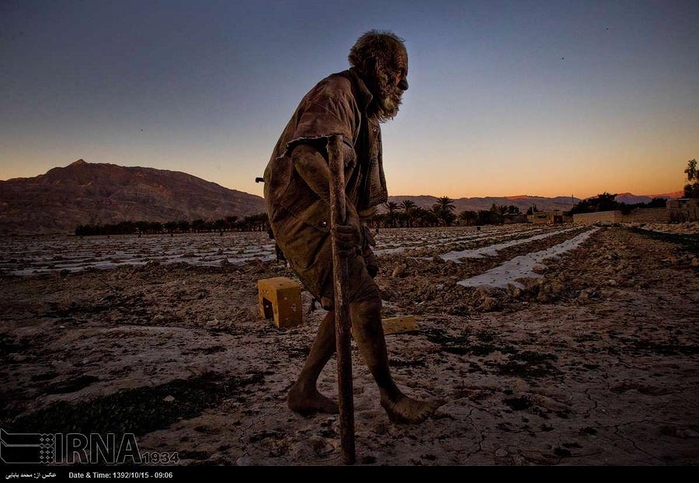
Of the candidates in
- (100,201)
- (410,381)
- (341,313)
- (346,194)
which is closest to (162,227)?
(410,381)

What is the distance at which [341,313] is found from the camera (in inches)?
52.1

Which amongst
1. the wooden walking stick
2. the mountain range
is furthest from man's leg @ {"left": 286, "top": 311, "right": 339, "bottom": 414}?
the mountain range

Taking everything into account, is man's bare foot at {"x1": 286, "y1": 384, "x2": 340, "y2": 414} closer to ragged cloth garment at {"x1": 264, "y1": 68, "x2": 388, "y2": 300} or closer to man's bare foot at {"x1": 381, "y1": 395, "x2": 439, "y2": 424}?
man's bare foot at {"x1": 381, "y1": 395, "x2": 439, "y2": 424}

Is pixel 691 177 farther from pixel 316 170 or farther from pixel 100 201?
pixel 100 201

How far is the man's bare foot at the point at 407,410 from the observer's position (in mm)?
1589

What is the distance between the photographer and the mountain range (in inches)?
3533

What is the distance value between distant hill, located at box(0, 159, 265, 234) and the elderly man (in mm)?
103152

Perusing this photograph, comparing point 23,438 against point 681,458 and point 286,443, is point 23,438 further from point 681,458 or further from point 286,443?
point 681,458

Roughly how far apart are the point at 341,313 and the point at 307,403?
0.74 meters

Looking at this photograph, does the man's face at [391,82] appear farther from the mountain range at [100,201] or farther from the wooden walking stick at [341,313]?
the mountain range at [100,201]

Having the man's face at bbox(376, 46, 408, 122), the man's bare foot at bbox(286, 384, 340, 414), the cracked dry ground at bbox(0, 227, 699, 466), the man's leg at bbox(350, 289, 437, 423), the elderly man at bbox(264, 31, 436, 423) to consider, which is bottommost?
the cracked dry ground at bbox(0, 227, 699, 466)

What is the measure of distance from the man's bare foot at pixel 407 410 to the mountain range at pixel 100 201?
99267 millimetres

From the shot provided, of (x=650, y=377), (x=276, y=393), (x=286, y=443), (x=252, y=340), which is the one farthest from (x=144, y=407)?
(x=650, y=377)

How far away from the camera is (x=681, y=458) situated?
1.31 meters
